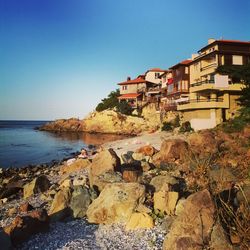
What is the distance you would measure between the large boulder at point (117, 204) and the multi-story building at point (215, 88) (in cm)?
2793

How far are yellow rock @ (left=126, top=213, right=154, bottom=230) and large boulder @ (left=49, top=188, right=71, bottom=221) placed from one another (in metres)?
3.48

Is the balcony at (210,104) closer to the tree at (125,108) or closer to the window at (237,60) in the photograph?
the window at (237,60)

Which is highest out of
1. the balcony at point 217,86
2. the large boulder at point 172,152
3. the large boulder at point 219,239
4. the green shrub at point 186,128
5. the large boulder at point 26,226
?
the balcony at point 217,86

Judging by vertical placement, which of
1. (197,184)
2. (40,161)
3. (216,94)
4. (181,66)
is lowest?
(40,161)

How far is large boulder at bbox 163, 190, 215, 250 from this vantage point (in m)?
6.98

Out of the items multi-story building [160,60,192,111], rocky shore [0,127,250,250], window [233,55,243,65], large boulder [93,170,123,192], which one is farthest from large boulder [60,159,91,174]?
window [233,55,243,65]

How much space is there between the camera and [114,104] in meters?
75.4

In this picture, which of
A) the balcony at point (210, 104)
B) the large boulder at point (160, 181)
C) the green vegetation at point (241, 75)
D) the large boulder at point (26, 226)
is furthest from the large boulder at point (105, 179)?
the balcony at point (210, 104)

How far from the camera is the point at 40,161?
3294 centimetres

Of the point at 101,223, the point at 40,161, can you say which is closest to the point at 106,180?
the point at 101,223

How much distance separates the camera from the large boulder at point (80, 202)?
11.4m

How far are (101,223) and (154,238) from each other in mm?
2606

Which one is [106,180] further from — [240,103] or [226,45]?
[226,45]

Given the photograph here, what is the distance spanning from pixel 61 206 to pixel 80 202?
990 millimetres
